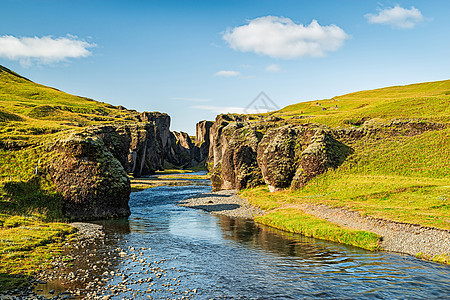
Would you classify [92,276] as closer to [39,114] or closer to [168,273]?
[168,273]

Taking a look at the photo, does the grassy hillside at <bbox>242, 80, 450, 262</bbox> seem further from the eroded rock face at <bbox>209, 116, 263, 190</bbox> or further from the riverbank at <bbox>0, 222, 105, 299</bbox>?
the riverbank at <bbox>0, 222, 105, 299</bbox>

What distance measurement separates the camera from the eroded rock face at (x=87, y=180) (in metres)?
45.2

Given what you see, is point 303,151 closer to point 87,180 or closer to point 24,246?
point 87,180

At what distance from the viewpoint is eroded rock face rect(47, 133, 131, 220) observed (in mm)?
45250

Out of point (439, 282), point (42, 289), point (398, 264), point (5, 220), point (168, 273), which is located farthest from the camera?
point (5, 220)

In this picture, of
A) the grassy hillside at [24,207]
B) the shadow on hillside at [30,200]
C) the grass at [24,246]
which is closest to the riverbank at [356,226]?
the shadow on hillside at [30,200]

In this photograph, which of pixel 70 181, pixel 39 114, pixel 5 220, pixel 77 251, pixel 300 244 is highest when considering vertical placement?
pixel 39 114

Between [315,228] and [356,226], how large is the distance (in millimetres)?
4991

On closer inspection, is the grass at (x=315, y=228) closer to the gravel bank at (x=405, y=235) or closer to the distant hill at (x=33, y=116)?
the gravel bank at (x=405, y=235)

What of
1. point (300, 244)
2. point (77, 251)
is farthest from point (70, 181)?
point (300, 244)

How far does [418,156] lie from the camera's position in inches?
2309

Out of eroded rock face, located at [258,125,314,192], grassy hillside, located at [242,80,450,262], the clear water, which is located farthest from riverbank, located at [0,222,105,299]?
eroded rock face, located at [258,125,314,192]

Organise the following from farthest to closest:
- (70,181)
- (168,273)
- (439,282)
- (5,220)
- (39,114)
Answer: (39,114)
(70,181)
(5,220)
(168,273)
(439,282)

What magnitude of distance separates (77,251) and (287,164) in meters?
49.7
